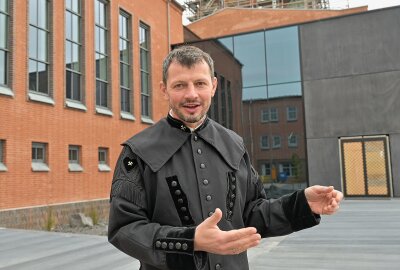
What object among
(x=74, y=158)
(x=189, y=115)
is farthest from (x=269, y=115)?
(x=189, y=115)

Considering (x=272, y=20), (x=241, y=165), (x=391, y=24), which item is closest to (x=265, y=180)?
(x=391, y=24)

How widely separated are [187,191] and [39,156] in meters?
14.5

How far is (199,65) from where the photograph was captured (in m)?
1.81

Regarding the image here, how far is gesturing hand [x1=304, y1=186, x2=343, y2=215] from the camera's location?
189 centimetres

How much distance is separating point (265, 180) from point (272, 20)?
56.1ft

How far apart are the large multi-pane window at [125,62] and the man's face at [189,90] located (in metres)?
18.8

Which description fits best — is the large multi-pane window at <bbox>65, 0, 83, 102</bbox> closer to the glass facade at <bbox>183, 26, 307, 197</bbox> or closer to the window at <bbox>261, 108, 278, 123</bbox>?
the glass facade at <bbox>183, 26, 307, 197</bbox>

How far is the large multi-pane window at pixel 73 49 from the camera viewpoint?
54.9 feet

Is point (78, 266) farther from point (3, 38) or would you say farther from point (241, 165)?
point (3, 38)

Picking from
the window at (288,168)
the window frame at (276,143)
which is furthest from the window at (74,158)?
the window at (288,168)

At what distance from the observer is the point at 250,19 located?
33.9 metres

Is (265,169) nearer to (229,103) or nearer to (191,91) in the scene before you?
(229,103)

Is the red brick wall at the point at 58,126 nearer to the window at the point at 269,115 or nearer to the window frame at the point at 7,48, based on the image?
the window frame at the point at 7,48

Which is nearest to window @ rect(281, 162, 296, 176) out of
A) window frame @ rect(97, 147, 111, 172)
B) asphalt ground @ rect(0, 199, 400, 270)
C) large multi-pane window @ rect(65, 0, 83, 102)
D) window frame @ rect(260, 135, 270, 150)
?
window frame @ rect(260, 135, 270, 150)
